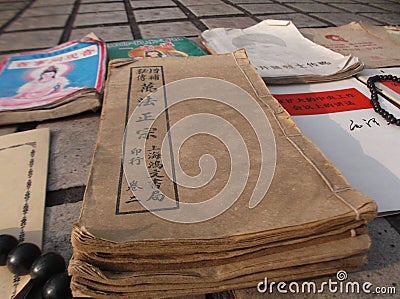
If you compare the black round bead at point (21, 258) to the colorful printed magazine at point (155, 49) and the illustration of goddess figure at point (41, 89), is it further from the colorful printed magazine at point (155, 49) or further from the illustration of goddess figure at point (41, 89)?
the colorful printed magazine at point (155, 49)

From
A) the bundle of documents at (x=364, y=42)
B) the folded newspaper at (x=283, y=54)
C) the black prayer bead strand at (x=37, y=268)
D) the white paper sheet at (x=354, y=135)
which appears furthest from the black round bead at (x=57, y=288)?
the bundle of documents at (x=364, y=42)

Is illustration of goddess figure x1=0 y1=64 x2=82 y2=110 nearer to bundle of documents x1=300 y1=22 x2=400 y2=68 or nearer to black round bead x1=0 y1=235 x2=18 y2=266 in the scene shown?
black round bead x1=0 y1=235 x2=18 y2=266

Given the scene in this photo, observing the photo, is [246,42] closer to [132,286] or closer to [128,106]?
[128,106]

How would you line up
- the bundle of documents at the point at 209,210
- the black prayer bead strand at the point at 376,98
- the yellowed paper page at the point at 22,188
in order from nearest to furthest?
the bundle of documents at the point at 209,210, the yellowed paper page at the point at 22,188, the black prayer bead strand at the point at 376,98

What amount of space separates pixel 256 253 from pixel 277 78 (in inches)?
20.2

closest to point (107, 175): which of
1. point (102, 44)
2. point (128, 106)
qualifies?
point (128, 106)

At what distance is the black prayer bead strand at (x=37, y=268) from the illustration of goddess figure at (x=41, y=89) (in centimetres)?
39

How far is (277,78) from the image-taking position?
0.82 meters

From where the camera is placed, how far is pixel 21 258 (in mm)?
423

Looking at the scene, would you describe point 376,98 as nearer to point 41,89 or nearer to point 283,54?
point 283,54

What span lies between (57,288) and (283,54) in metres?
0.76

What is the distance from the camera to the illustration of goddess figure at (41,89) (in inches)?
30.2

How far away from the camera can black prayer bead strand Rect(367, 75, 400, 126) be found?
2.27 ft

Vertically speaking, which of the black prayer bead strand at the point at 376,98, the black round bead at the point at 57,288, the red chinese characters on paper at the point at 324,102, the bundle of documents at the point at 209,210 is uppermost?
the bundle of documents at the point at 209,210
